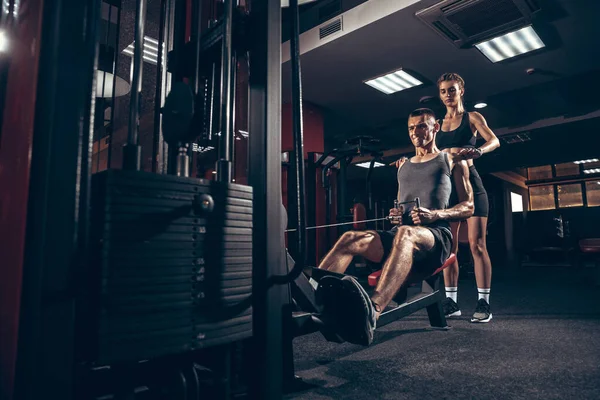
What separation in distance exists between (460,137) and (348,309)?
2096 mm

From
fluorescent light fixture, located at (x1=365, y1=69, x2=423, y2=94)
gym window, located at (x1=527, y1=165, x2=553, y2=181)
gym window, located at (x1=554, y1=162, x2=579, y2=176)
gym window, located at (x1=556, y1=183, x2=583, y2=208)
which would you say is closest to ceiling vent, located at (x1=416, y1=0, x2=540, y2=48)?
fluorescent light fixture, located at (x1=365, y1=69, x2=423, y2=94)

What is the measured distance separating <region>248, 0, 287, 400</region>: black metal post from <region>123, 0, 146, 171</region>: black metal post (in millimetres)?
338

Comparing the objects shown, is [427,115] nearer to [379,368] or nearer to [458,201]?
[458,201]

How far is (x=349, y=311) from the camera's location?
1.36 metres

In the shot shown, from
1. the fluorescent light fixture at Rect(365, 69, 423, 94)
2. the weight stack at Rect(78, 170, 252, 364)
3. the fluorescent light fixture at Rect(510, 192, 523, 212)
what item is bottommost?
the weight stack at Rect(78, 170, 252, 364)

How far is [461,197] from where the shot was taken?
249 cm

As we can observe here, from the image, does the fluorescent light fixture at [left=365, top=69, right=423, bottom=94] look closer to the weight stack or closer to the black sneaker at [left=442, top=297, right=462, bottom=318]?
the black sneaker at [left=442, top=297, right=462, bottom=318]

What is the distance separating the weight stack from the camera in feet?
2.58

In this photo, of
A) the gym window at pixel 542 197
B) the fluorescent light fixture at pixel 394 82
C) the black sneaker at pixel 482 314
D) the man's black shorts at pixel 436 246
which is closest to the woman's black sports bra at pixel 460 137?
the man's black shorts at pixel 436 246

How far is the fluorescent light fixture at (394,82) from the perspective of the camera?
6036 mm

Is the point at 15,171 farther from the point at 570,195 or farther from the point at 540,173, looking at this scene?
the point at 540,173

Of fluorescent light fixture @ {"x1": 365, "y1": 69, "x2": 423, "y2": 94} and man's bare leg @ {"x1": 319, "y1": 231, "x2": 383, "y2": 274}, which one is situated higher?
fluorescent light fixture @ {"x1": 365, "y1": 69, "x2": 423, "y2": 94}

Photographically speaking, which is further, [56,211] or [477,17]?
[477,17]

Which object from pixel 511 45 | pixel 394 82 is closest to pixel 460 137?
pixel 511 45
